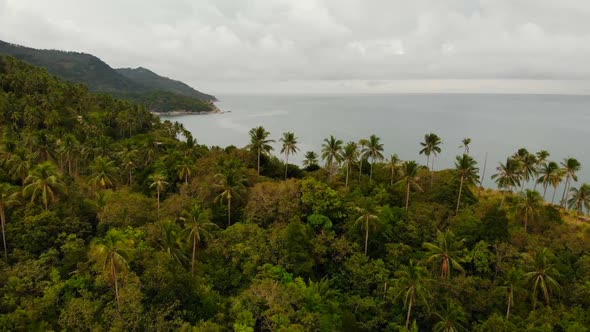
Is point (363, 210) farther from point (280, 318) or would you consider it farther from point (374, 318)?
point (280, 318)

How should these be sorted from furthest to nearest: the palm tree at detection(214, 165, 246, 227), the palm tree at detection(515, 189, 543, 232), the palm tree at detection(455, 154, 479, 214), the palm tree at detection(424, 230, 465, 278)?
the palm tree at detection(455, 154, 479, 214) < the palm tree at detection(214, 165, 246, 227) < the palm tree at detection(515, 189, 543, 232) < the palm tree at detection(424, 230, 465, 278)

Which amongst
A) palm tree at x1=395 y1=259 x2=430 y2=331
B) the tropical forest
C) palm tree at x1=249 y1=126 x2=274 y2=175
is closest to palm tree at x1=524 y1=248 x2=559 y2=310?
the tropical forest

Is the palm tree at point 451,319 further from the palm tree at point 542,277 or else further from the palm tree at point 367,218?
the palm tree at point 367,218

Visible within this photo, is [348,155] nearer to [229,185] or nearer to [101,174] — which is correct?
[229,185]

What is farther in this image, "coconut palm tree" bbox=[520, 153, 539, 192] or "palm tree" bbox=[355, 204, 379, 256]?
"coconut palm tree" bbox=[520, 153, 539, 192]

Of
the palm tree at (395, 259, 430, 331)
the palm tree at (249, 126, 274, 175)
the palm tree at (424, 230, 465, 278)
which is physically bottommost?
the palm tree at (395, 259, 430, 331)

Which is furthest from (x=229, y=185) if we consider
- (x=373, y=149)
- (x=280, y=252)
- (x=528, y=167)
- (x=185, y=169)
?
(x=528, y=167)

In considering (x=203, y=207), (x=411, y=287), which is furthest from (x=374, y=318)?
(x=203, y=207)

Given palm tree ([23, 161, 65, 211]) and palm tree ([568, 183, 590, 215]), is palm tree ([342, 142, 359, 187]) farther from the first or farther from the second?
palm tree ([23, 161, 65, 211])
